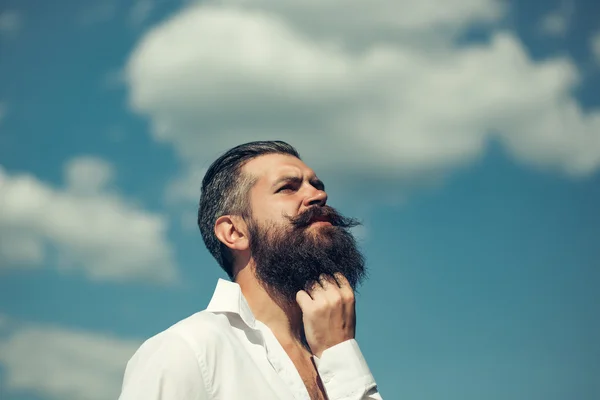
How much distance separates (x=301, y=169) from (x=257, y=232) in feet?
2.28

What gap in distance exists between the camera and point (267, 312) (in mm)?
5129

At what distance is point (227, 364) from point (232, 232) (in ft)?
5.52

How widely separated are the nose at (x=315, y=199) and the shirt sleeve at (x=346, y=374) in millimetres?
1330

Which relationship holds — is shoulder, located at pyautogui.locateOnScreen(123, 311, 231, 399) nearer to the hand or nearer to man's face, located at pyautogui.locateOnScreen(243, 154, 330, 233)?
the hand

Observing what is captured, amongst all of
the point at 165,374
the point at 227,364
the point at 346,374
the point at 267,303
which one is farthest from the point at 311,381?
the point at 165,374

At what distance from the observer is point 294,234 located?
5223 mm

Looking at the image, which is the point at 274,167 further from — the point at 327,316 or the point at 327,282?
the point at 327,316

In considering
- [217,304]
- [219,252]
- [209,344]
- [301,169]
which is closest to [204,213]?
[219,252]

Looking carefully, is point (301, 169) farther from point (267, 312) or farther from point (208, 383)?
point (208, 383)

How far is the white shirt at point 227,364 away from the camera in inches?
149

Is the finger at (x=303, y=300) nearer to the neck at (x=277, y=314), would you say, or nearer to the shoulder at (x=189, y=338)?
the neck at (x=277, y=314)

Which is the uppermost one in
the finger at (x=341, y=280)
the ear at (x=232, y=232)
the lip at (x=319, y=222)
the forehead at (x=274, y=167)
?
the forehead at (x=274, y=167)

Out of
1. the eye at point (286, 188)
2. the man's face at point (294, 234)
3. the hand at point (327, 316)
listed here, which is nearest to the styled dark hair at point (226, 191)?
the man's face at point (294, 234)

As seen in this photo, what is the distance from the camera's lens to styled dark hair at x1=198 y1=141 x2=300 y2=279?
5.66 metres
